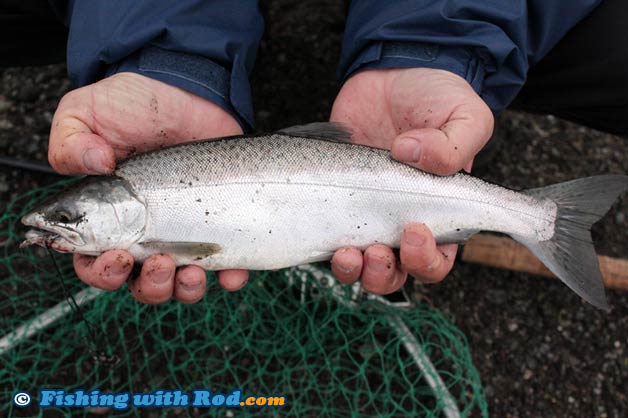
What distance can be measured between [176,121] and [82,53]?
640 millimetres

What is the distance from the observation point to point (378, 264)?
271 centimetres

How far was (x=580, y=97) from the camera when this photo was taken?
348cm

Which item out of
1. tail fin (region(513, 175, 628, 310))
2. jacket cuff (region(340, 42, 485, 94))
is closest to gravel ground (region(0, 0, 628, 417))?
tail fin (region(513, 175, 628, 310))

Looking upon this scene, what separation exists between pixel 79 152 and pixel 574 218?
2543 millimetres

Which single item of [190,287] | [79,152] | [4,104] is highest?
[79,152]

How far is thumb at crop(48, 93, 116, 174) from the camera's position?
2.54 meters

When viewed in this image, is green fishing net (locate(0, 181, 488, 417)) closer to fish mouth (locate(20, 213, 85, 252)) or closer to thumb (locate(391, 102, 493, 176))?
fish mouth (locate(20, 213, 85, 252))

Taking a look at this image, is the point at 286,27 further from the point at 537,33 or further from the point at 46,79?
the point at 537,33

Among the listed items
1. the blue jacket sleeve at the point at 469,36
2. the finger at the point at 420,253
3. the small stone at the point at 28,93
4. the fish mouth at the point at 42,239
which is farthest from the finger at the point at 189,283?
the small stone at the point at 28,93

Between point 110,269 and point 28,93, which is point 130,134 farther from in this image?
point 28,93

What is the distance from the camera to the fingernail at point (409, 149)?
2.59 metres

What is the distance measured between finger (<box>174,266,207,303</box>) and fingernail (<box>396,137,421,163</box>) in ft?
3.82

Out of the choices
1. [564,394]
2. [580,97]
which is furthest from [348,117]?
[564,394]

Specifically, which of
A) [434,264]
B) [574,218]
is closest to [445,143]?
[434,264]
